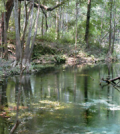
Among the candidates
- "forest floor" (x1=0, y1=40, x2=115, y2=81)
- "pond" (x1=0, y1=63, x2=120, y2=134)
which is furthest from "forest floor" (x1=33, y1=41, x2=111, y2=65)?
"pond" (x1=0, y1=63, x2=120, y2=134)

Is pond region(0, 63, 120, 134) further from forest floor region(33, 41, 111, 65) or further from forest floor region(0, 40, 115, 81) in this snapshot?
forest floor region(33, 41, 111, 65)

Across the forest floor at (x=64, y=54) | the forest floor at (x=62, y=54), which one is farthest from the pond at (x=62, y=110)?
the forest floor at (x=64, y=54)

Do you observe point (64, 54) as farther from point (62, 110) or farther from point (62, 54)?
point (62, 110)

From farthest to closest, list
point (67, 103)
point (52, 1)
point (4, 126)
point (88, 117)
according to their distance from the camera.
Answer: point (52, 1), point (67, 103), point (88, 117), point (4, 126)

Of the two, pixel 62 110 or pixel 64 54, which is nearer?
pixel 62 110

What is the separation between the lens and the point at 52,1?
28.5 metres

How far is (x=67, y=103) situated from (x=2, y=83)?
18.9ft

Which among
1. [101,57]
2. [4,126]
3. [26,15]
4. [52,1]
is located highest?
[52,1]

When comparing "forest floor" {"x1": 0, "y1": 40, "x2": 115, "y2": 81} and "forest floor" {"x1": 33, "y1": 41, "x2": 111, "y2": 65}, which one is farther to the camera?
"forest floor" {"x1": 33, "y1": 41, "x2": 111, "y2": 65}

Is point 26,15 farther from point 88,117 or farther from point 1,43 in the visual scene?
point 88,117

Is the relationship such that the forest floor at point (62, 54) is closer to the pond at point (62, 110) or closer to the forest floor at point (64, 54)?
the forest floor at point (64, 54)

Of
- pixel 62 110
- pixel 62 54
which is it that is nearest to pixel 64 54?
pixel 62 54

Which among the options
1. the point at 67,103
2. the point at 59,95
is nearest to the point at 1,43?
the point at 59,95

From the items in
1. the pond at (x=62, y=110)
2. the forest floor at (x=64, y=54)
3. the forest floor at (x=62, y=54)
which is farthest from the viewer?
the forest floor at (x=64, y=54)
